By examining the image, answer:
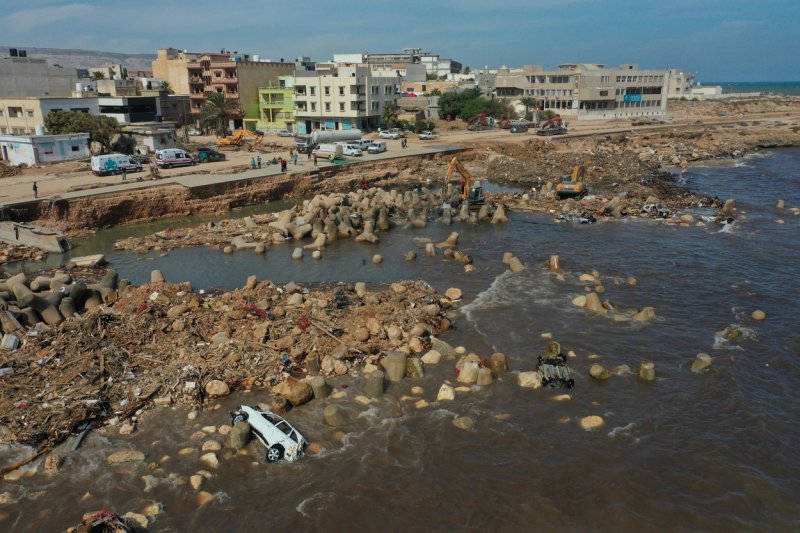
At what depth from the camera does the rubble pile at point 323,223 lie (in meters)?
34.5

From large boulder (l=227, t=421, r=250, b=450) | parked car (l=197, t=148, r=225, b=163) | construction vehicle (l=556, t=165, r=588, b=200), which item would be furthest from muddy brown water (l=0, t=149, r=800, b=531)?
parked car (l=197, t=148, r=225, b=163)

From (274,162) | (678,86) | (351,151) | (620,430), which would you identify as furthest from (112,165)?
(678,86)

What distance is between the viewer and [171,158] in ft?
160

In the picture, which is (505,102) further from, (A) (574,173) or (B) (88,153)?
(B) (88,153)

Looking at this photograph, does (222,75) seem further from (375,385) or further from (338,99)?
(375,385)

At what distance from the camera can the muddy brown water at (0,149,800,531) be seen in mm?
13297

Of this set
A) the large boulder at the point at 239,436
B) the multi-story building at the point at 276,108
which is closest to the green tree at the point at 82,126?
the multi-story building at the point at 276,108

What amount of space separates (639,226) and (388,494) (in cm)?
2977

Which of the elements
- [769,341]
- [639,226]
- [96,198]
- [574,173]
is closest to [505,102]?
[574,173]

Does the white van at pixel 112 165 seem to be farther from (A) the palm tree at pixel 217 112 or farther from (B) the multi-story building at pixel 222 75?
(B) the multi-story building at pixel 222 75

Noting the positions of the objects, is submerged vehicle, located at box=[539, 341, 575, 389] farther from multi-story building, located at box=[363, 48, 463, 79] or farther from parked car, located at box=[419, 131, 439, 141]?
multi-story building, located at box=[363, 48, 463, 79]

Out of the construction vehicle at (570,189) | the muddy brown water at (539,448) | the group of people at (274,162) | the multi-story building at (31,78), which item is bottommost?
the muddy brown water at (539,448)

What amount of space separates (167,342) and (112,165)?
3134 centimetres

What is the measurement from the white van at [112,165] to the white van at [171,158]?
2279 mm
